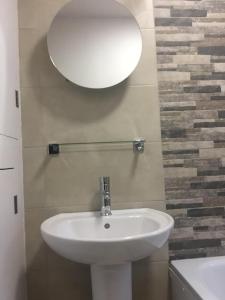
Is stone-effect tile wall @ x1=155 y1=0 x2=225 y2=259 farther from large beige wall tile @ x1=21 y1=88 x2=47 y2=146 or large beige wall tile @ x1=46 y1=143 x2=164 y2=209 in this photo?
large beige wall tile @ x1=21 y1=88 x2=47 y2=146

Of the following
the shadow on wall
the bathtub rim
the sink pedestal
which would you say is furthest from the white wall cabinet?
the bathtub rim

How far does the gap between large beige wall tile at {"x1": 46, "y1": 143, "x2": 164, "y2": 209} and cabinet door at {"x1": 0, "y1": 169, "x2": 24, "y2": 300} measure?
0.20 meters

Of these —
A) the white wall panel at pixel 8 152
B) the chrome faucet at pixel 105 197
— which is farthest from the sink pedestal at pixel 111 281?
the white wall panel at pixel 8 152

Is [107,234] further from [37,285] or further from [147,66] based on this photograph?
[147,66]

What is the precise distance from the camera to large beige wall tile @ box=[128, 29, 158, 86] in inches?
62.3

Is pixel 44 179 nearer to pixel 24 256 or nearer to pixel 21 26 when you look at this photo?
pixel 24 256

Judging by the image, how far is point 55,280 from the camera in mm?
1479

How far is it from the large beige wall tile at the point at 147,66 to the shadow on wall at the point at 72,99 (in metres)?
0.14

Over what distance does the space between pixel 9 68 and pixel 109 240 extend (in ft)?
3.00

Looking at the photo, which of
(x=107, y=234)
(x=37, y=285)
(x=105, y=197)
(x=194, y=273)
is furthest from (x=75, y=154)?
(x=194, y=273)

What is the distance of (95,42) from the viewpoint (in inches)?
60.9

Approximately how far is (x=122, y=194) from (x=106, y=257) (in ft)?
1.66

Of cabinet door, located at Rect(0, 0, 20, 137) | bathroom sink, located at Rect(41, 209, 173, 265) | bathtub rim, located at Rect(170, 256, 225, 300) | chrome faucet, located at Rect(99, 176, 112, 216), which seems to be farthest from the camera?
chrome faucet, located at Rect(99, 176, 112, 216)

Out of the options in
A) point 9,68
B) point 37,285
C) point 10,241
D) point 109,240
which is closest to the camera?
point 109,240
